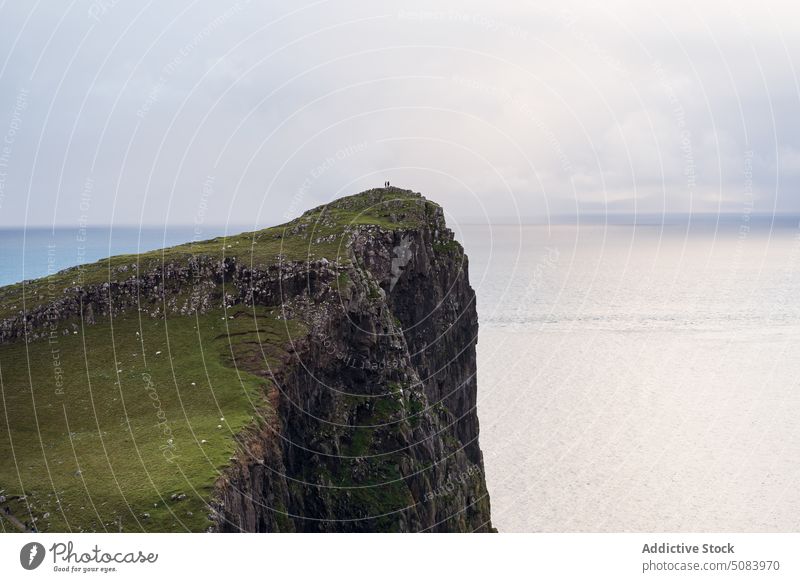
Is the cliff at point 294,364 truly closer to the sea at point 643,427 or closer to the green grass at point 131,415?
the green grass at point 131,415

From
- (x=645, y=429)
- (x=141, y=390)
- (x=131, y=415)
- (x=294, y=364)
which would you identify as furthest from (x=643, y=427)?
(x=131, y=415)

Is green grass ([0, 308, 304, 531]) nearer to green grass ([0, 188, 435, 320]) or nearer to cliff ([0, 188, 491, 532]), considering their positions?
cliff ([0, 188, 491, 532])

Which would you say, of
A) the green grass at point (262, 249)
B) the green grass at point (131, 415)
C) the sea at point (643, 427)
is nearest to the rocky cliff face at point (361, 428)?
the green grass at point (262, 249)

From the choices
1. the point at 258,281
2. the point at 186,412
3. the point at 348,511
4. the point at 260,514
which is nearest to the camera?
the point at 260,514

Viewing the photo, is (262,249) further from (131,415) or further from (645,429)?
(645,429)

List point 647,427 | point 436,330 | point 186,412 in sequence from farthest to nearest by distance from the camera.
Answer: point 647,427 → point 436,330 → point 186,412

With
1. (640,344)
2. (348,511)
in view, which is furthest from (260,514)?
(640,344)

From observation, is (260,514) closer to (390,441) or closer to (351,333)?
(390,441)
